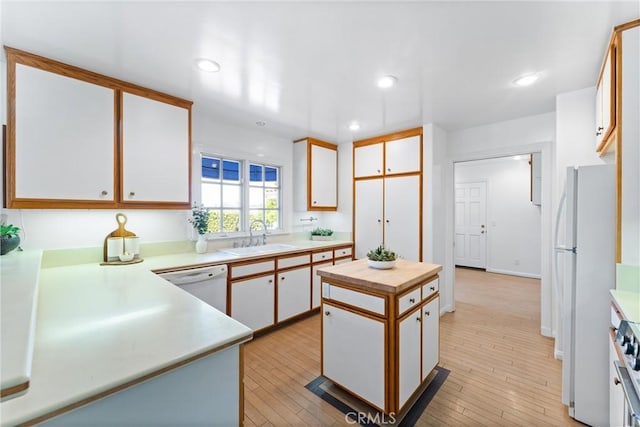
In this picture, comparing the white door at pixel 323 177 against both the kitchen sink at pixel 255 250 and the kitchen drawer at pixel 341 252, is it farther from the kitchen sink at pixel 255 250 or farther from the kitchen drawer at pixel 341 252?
the kitchen sink at pixel 255 250

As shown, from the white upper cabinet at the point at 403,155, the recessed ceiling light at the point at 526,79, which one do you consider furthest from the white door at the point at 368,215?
the recessed ceiling light at the point at 526,79

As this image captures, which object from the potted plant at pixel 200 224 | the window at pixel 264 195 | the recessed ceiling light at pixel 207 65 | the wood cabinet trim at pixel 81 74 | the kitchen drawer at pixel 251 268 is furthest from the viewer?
the window at pixel 264 195

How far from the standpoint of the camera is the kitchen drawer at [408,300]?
169 cm

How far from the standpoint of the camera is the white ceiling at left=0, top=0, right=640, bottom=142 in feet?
4.76

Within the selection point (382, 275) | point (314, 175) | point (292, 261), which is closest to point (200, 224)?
point (292, 261)

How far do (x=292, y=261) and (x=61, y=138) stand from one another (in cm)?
227

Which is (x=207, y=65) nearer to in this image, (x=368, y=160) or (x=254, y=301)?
(x=254, y=301)

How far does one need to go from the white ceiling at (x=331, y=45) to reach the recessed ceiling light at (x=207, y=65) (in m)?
0.05

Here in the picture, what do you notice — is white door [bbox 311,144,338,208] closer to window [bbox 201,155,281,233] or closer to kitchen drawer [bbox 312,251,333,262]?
window [bbox 201,155,281,233]

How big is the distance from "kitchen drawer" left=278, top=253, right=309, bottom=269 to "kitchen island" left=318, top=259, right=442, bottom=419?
3.87ft

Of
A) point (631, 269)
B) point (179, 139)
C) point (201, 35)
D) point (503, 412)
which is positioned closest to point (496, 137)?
point (631, 269)

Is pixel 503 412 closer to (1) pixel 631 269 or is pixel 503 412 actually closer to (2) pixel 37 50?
(1) pixel 631 269

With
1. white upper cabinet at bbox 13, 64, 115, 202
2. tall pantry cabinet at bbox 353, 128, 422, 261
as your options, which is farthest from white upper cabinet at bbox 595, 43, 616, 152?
white upper cabinet at bbox 13, 64, 115, 202

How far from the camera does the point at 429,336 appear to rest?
2.02 meters
